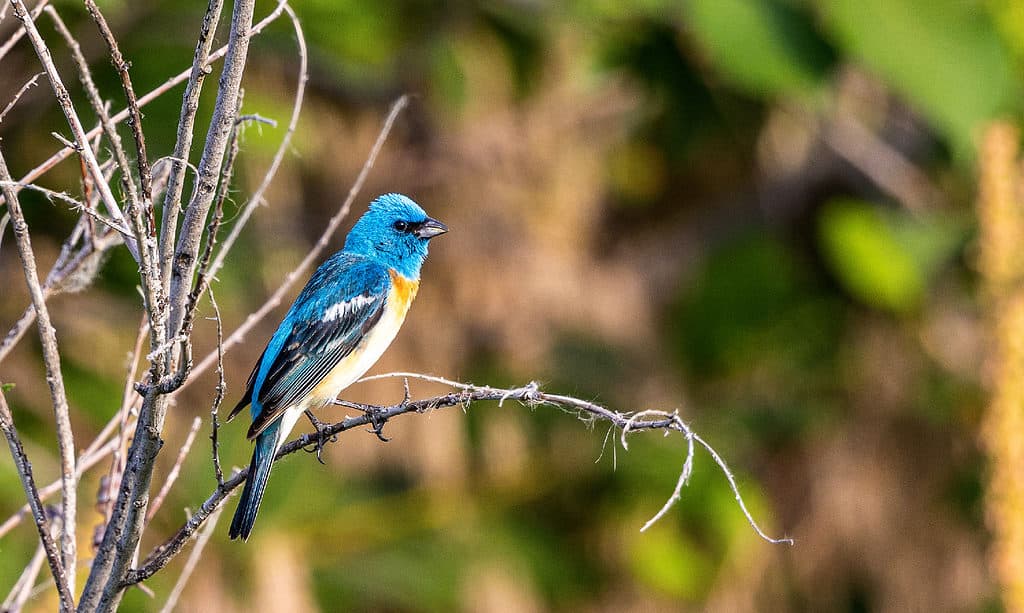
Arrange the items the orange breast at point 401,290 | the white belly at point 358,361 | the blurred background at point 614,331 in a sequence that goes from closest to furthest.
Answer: the white belly at point 358,361
the orange breast at point 401,290
the blurred background at point 614,331

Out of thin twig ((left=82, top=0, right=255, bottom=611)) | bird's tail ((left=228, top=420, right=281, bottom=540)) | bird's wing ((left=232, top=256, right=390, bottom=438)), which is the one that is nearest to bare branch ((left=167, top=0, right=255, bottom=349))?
thin twig ((left=82, top=0, right=255, bottom=611))

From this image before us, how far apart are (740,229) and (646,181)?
103 centimetres

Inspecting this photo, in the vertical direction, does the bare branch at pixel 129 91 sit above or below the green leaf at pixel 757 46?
above

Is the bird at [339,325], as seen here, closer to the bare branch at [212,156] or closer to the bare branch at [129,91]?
the bare branch at [212,156]

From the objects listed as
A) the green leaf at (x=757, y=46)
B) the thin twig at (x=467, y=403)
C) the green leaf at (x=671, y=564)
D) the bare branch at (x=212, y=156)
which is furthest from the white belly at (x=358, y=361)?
the green leaf at (x=671, y=564)

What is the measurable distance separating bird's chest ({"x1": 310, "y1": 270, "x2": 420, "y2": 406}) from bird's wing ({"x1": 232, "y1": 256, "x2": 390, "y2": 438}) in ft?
0.07

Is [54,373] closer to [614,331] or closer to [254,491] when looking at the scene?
[254,491]

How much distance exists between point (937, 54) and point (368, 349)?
3803mm

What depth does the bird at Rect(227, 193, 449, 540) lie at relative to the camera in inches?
124

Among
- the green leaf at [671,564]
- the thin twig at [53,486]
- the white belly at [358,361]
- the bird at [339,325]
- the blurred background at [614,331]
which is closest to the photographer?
the thin twig at [53,486]

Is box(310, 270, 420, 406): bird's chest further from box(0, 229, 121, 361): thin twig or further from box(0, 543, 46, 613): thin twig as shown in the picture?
box(0, 543, 46, 613): thin twig

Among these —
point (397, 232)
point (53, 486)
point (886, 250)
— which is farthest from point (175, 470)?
point (886, 250)

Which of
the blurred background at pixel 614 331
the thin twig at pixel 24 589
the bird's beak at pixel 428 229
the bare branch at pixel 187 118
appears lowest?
the blurred background at pixel 614 331

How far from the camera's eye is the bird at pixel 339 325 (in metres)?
3.15
